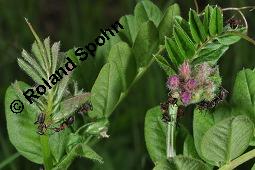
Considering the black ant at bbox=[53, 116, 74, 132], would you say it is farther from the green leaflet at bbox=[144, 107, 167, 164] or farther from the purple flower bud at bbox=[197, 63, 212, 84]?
the purple flower bud at bbox=[197, 63, 212, 84]

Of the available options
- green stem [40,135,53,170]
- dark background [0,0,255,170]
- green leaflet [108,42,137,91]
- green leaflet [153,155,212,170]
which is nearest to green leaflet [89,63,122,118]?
green leaflet [108,42,137,91]

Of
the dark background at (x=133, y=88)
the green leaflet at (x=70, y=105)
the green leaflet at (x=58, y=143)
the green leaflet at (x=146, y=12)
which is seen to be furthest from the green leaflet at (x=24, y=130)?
the dark background at (x=133, y=88)

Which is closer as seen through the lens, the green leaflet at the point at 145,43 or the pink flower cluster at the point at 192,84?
the pink flower cluster at the point at 192,84

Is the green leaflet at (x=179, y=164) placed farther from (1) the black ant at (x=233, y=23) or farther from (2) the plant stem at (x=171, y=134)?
(1) the black ant at (x=233, y=23)

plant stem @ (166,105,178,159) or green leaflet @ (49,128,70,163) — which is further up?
green leaflet @ (49,128,70,163)

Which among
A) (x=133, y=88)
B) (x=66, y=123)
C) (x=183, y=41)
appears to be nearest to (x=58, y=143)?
(x=66, y=123)

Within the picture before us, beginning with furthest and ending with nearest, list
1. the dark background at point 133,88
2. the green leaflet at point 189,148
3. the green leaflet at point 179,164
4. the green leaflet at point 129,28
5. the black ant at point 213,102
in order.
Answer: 1. the dark background at point 133,88
2. the green leaflet at point 129,28
3. the green leaflet at point 189,148
4. the black ant at point 213,102
5. the green leaflet at point 179,164
